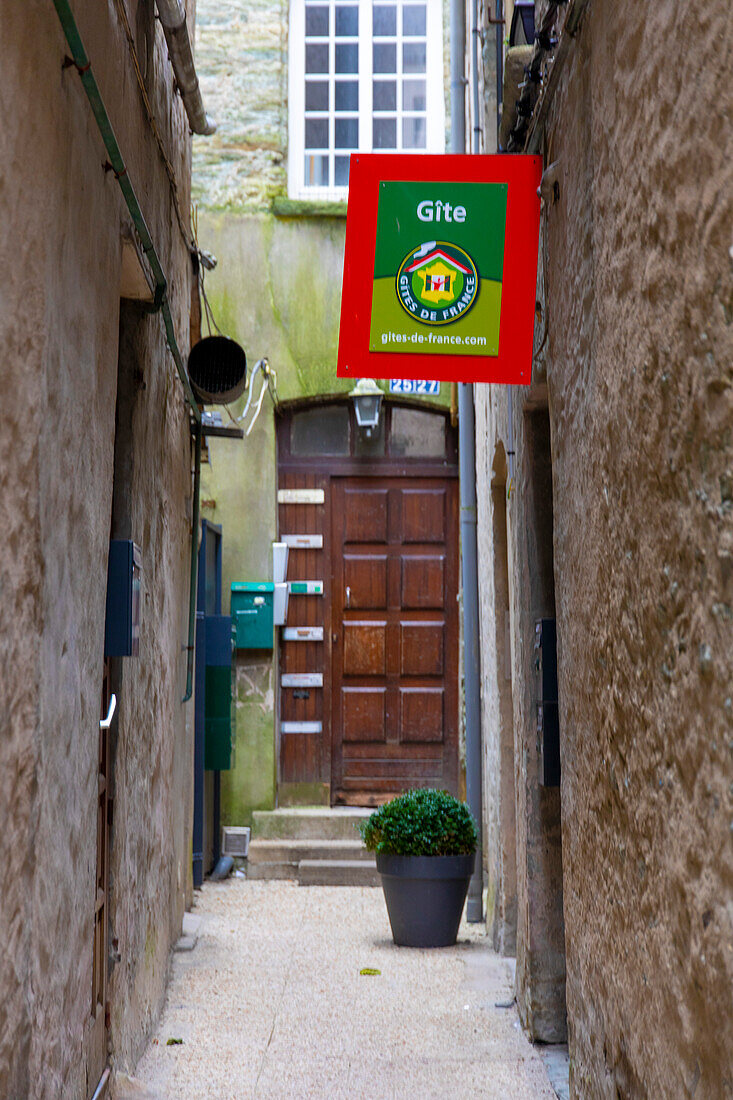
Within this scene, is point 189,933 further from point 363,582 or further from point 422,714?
point 363,582

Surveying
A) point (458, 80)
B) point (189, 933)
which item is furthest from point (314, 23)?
point (189, 933)

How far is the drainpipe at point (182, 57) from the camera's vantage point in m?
4.44

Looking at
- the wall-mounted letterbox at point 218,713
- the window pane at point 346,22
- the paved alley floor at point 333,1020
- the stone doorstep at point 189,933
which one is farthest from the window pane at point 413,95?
the stone doorstep at point 189,933

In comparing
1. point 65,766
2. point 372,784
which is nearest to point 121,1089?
point 65,766

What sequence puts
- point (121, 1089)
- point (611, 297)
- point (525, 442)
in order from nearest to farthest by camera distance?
point (611, 297) → point (121, 1089) → point (525, 442)

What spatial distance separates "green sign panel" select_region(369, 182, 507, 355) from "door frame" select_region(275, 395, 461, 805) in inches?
196

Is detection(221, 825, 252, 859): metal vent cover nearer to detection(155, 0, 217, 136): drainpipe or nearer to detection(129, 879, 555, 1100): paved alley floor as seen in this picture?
detection(129, 879, 555, 1100): paved alley floor

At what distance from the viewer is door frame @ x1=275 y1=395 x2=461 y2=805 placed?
862 cm

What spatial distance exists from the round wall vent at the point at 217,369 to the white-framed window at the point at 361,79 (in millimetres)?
3824

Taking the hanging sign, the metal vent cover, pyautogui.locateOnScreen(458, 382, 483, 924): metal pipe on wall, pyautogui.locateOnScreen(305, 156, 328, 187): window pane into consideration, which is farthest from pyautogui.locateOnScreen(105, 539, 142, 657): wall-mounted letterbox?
pyautogui.locateOnScreen(305, 156, 328, 187): window pane

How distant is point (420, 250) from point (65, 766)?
2010 mm

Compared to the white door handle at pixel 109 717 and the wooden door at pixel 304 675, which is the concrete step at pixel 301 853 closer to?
the wooden door at pixel 304 675

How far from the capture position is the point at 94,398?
3059mm

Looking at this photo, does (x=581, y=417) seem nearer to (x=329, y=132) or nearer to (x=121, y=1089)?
(x=121, y=1089)
